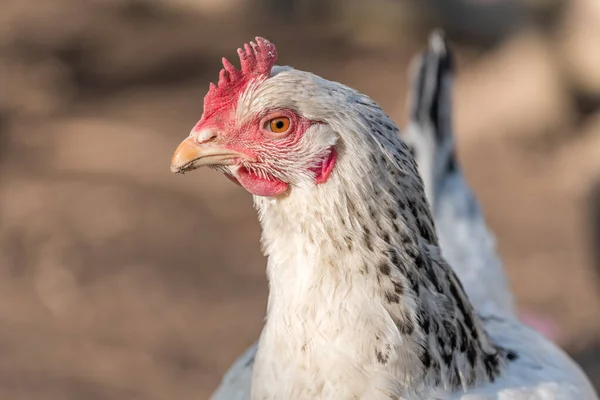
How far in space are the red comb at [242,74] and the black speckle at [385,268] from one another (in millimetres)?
572

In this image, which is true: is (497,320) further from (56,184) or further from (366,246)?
(56,184)

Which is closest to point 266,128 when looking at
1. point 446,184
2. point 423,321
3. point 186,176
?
point 423,321

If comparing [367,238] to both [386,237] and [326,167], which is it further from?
[326,167]

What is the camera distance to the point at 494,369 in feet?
7.41

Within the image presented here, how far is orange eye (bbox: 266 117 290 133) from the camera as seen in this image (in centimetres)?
196

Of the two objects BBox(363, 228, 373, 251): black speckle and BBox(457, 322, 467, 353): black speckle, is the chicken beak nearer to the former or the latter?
BBox(363, 228, 373, 251): black speckle

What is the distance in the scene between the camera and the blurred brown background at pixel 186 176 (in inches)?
191

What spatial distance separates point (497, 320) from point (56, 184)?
445 cm

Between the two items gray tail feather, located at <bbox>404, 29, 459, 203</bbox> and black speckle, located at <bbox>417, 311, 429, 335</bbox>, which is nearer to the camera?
black speckle, located at <bbox>417, 311, 429, 335</bbox>

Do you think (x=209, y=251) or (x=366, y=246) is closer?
(x=366, y=246)

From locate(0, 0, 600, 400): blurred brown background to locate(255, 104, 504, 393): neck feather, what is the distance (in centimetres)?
265

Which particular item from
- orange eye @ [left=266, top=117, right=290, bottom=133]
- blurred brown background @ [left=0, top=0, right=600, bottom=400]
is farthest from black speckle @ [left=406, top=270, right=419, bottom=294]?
blurred brown background @ [left=0, top=0, right=600, bottom=400]

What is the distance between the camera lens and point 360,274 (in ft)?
6.48

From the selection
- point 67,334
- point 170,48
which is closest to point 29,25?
point 170,48
